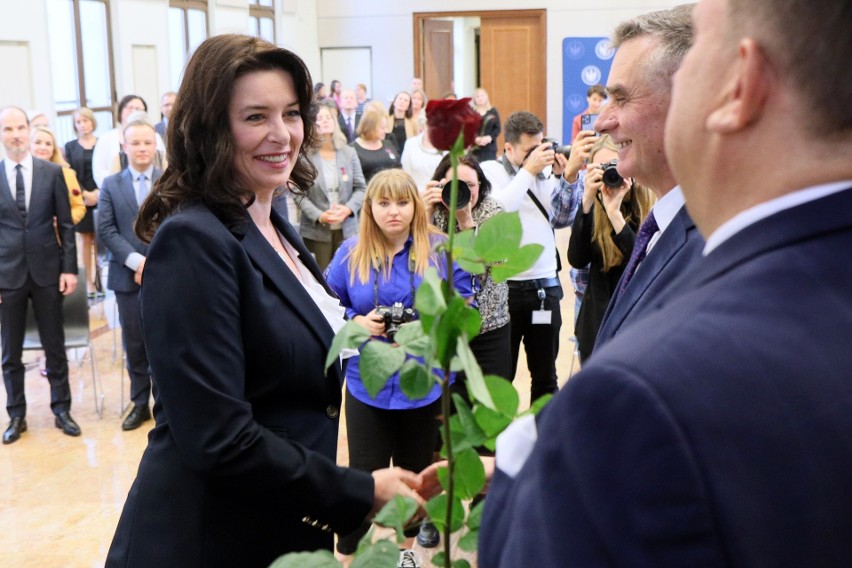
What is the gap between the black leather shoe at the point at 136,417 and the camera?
217 inches

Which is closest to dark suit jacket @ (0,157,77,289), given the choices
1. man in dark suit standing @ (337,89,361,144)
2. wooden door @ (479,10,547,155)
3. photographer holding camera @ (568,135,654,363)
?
photographer holding camera @ (568,135,654,363)

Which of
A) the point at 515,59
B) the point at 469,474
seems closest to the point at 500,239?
the point at 469,474

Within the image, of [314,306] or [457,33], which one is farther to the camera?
[457,33]

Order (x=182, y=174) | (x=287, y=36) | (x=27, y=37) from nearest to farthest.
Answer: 1. (x=182, y=174)
2. (x=27, y=37)
3. (x=287, y=36)

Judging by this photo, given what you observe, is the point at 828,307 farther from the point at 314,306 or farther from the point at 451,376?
the point at 314,306

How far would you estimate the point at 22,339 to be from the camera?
5508mm

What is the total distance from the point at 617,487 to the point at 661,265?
868 millimetres

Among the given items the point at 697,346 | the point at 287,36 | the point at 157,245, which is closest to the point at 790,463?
the point at 697,346

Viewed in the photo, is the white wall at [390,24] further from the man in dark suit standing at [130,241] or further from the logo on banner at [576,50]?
the man in dark suit standing at [130,241]

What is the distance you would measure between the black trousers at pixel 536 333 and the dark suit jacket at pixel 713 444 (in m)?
4.02

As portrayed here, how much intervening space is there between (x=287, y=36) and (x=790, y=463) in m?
16.5

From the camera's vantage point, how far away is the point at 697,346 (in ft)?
2.17

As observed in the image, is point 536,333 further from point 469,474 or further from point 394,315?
point 469,474

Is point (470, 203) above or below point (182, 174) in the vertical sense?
below
